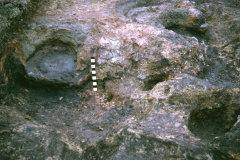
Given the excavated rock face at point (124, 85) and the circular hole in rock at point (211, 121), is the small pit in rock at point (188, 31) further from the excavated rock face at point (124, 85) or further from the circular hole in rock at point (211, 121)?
the circular hole in rock at point (211, 121)

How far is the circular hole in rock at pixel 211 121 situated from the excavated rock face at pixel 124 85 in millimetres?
15

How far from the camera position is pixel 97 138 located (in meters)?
3.27

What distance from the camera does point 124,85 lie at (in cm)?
418

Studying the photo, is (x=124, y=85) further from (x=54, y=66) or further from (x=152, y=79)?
(x=54, y=66)

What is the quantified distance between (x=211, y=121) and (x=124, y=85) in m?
1.69

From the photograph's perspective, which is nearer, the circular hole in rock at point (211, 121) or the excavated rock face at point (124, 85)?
the excavated rock face at point (124, 85)

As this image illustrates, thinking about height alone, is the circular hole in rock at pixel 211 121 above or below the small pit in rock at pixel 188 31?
below

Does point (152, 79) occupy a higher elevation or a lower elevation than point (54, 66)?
lower

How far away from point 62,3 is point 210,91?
4.16 meters

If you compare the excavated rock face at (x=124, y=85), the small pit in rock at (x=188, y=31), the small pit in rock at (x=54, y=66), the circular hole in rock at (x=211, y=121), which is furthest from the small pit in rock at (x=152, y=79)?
the small pit in rock at (x=188, y=31)

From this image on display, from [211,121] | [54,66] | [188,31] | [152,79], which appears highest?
[188,31]

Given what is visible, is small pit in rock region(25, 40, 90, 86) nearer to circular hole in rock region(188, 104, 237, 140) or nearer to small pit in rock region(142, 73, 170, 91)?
small pit in rock region(142, 73, 170, 91)

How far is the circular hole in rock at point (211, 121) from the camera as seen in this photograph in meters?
3.30

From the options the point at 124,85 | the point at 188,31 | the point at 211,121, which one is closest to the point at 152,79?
the point at 124,85
